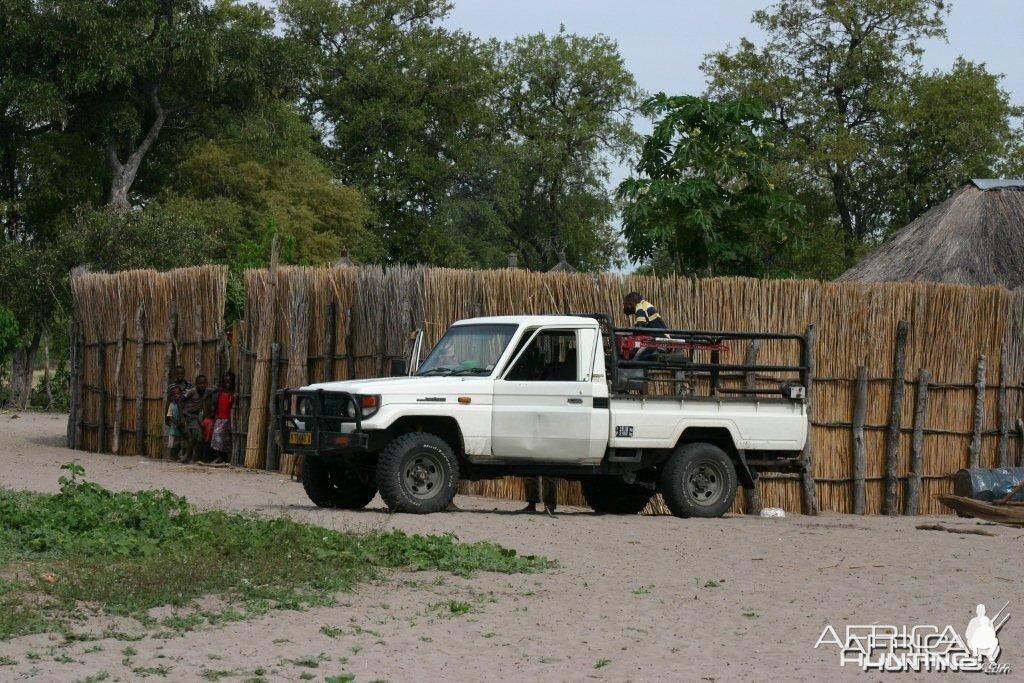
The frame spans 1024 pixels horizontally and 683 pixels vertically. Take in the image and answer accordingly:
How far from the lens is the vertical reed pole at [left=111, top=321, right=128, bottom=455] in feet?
75.8

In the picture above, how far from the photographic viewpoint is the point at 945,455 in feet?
59.1

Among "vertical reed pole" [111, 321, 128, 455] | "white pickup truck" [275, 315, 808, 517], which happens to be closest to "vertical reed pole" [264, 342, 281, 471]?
"white pickup truck" [275, 315, 808, 517]

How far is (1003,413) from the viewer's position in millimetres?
18062

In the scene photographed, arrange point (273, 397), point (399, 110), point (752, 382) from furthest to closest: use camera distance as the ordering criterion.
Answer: point (399, 110) → point (273, 397) → point (752, 382)

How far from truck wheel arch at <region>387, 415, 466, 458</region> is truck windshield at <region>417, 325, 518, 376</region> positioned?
498 mm

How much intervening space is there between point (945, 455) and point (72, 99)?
32635mm

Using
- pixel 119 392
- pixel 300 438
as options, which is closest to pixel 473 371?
pixel 300 438

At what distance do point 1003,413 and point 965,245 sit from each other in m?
6.94

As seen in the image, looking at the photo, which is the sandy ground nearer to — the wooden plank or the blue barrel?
the blue barrel

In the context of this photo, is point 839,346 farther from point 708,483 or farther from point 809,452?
point 708,483

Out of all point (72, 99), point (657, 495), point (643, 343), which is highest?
point (72, 99)

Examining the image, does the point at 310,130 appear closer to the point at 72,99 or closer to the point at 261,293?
the point at 72,99

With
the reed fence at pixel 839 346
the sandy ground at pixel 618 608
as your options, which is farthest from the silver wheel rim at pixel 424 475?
the reed fence at pixel 839 346

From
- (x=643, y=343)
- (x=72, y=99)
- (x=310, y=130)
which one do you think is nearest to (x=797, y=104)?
(x=310, y=130)
